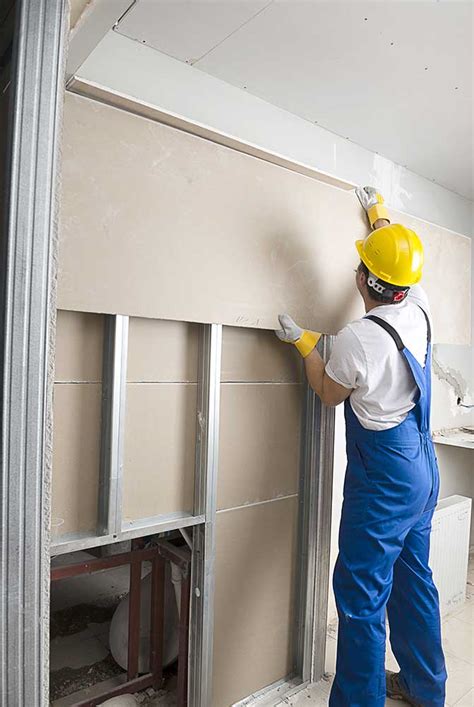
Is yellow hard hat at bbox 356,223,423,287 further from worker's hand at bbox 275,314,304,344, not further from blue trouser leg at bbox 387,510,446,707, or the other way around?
blue trouser leg at bbox 387,510,446,707

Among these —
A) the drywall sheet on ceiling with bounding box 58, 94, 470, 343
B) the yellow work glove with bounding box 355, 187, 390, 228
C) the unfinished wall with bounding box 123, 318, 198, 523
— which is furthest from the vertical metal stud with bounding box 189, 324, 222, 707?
the yellow work glove with bounding box 355, 187, 390, 228

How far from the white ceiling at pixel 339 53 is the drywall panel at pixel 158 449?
3.74 feet

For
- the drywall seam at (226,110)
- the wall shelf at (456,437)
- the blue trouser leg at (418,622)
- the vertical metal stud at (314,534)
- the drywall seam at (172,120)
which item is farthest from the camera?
the wall shelf at (456,437)

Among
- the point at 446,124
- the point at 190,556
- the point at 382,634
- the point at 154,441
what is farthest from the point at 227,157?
the point at 382,634

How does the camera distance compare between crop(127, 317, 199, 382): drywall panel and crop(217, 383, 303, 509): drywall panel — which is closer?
crop(127, 317, 199, 382): drywall panel

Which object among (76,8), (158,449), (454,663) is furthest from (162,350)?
(454,663)

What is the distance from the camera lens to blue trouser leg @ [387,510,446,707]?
1993mm

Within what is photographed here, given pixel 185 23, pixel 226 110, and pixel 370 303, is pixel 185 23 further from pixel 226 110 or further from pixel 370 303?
pixel 370 303

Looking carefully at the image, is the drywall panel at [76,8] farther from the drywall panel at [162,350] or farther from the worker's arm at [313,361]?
the worker's arm at [313,361]

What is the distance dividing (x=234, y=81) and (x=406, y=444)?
1.48m

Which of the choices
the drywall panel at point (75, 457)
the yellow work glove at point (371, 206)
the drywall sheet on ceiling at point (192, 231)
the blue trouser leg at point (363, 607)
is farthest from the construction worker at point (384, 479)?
the drywall panel at point (75, 457)

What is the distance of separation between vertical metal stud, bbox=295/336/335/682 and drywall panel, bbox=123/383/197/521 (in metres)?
0.57

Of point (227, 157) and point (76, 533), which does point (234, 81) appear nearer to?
point (227, 157)

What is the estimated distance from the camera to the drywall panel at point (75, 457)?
59.9 inches
